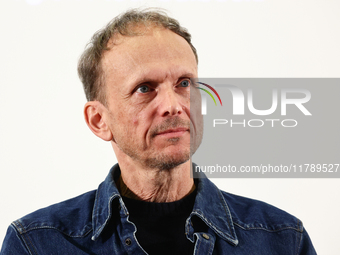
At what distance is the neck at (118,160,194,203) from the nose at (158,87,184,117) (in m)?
0.26

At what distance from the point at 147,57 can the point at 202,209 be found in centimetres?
71

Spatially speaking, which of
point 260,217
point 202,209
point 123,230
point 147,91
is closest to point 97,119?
point 147,91

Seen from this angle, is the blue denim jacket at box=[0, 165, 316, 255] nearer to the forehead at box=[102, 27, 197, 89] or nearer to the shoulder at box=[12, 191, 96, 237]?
the shoulder at box=[12, 191, 96, 237]

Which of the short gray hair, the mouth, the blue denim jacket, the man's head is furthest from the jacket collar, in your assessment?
the short gray hair

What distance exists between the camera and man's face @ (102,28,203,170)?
74.0 inches

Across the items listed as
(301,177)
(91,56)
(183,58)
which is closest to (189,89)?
(183,58)

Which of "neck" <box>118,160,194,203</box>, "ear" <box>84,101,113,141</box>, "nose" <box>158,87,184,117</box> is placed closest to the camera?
"nose" <box>158,87,184,117</box>

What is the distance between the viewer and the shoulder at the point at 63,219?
75.5 inches

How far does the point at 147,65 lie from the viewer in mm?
1905

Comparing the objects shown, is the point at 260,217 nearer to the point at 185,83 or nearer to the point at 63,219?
the point at 185,83

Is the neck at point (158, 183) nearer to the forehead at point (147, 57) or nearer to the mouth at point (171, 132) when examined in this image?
the mouth at point (171, 132)

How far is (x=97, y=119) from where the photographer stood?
6.93ft

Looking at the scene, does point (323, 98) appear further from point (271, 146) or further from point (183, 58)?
point (183, 58)

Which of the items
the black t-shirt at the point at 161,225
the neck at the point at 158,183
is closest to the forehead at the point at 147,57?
the neck at the point at 158,183
